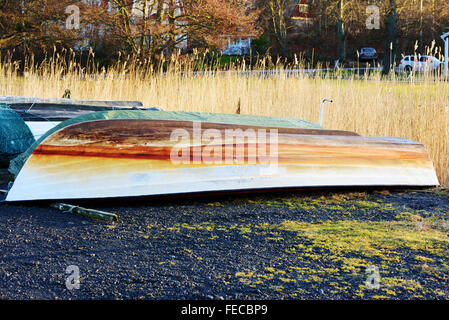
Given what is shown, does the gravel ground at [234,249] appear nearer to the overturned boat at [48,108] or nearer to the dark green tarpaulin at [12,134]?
the dark green tarpaulin at [12,134]

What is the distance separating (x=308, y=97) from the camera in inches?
261

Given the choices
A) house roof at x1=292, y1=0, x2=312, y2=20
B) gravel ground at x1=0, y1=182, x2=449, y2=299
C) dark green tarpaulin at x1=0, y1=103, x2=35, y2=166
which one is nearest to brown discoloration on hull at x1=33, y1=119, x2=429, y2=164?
gravel ground at x1=0, y1=182, x2=449, y2=299

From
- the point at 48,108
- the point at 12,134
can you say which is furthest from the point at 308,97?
the point at 12,134

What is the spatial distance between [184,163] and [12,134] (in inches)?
74.9

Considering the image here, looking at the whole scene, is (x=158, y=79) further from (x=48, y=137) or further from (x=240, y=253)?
(x=240, y=253)

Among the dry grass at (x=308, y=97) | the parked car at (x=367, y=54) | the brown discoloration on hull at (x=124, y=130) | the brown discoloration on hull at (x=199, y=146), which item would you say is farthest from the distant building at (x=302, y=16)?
the brown discoloration on hull at (x=124, y=130)

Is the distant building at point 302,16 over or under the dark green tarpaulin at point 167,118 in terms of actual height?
over

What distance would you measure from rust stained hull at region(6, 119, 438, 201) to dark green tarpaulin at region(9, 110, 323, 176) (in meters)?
0.10

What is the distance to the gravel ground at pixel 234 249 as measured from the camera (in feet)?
7.99

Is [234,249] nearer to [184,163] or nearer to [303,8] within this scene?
[184,163]

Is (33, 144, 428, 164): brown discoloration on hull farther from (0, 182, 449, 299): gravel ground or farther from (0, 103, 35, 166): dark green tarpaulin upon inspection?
(0, 103, 35, 166): dark green tarpaulin

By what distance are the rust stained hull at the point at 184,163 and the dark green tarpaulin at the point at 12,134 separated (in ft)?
4.25

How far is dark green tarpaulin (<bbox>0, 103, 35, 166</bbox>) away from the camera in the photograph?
4906 millimetres
